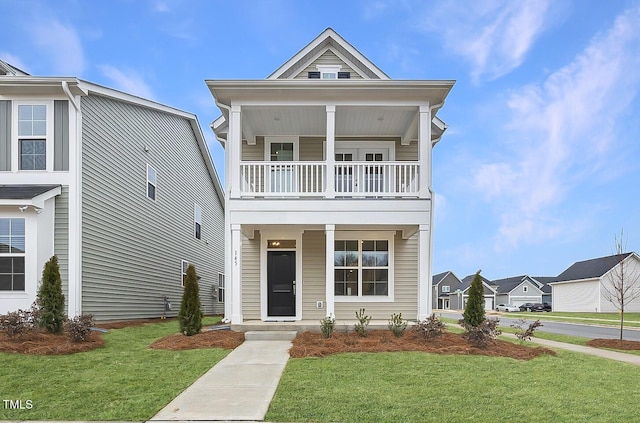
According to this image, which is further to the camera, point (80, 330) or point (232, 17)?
point (232, 17)

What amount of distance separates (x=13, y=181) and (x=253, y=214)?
6.22m

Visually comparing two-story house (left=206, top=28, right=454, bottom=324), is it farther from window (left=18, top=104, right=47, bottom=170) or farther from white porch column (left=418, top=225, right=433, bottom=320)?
window (left=18, top=104, right=47, bottom=170)

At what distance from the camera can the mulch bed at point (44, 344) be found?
823cm

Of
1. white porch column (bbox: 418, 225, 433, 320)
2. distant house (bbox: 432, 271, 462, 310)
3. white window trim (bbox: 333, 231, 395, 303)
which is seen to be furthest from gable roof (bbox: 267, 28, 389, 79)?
distant house (bbox: 432, 271, 462, 310)

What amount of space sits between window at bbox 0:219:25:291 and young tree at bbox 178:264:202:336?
419 centimetres

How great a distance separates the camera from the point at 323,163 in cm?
1120

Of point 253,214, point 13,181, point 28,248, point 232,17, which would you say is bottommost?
point 28,248

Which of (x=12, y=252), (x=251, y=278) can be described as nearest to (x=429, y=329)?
(x=251, y=278)

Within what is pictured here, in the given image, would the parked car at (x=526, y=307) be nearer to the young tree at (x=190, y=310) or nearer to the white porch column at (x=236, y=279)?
the white porch column at (x=236, y=279)

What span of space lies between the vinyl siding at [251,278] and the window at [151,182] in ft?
16.6

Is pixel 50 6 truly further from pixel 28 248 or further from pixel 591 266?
pixel 591 266

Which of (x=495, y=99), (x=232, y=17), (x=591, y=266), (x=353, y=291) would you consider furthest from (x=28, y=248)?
(x=591, y=266)

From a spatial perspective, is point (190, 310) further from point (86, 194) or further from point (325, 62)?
point (325, 62)

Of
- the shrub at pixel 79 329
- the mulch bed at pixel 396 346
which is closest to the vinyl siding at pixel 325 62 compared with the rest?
the mulch bed at pixel 396 346
